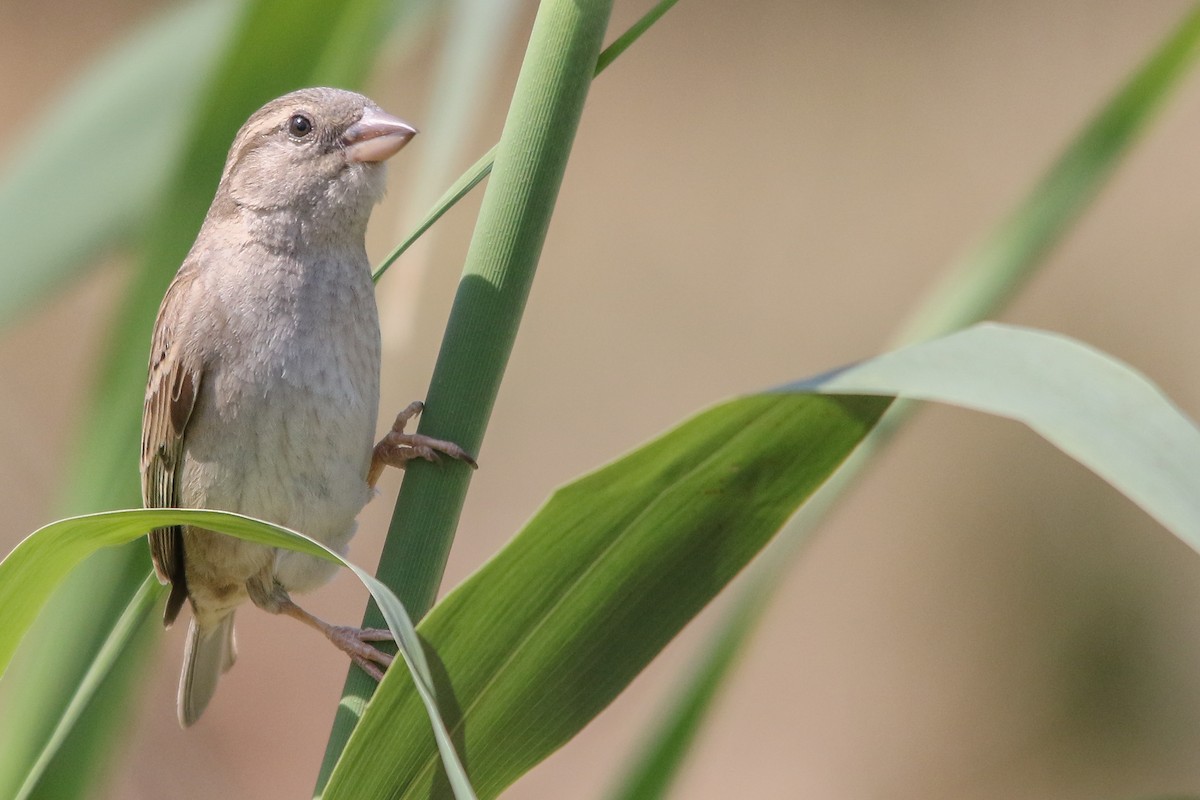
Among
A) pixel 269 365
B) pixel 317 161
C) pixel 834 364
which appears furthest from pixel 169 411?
pixel 834 364

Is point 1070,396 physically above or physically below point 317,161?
below

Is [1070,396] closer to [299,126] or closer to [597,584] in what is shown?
[597,584]

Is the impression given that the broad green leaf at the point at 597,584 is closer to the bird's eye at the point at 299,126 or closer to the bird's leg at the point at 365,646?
the bird's leg at the point at 365,646

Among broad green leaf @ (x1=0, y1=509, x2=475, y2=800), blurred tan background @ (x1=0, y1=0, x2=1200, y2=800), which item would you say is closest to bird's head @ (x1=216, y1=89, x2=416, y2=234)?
broad green leaf @ (x1=0, y1=509, x2=475, y2=800)

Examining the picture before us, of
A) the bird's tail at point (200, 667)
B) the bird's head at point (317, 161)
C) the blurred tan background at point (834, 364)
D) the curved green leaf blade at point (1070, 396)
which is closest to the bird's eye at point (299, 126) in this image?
the bird's head at point (317, 161)

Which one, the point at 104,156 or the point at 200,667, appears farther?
the point at 200,667

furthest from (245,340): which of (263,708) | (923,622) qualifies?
(923,622)

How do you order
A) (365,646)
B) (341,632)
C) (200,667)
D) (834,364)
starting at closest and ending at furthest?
1. (365,646)
2. (341,632)
3. (200,667)
4. (834,364)

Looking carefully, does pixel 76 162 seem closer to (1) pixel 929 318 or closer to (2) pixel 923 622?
(1) pixel 929 318

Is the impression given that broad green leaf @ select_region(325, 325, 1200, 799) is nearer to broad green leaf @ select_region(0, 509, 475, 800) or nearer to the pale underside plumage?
broad green leaf @ select_region(0, 509, 475, 800)
